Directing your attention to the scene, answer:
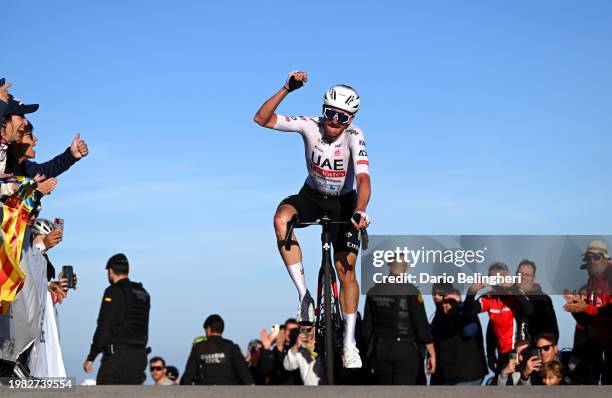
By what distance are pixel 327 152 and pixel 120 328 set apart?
12.8ft

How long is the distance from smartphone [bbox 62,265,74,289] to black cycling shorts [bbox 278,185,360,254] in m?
2.24

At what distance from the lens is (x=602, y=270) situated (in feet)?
38.9

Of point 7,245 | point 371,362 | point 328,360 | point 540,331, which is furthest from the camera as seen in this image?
point 371,362

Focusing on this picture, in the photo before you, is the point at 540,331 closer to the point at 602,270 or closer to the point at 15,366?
the point at 602,270

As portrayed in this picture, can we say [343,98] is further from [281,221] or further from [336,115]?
[281,221]

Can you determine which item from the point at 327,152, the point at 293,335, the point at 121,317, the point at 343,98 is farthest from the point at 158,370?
the point at 343,98

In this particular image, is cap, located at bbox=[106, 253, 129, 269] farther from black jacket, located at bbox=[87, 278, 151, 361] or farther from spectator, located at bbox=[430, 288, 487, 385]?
spectator, located at bbox=[430, 288, 487, 385]

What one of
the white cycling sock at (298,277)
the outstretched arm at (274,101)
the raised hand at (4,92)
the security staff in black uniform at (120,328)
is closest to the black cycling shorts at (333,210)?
the white cycling sock at (298,277)

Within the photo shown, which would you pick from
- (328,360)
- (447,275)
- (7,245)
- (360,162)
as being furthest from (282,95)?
(447,275)

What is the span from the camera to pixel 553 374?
11195 mm

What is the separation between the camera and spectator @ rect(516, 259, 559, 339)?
12.6 meters

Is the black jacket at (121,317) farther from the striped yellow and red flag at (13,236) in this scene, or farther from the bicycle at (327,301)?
the striped yellow and red flag at (13,236)

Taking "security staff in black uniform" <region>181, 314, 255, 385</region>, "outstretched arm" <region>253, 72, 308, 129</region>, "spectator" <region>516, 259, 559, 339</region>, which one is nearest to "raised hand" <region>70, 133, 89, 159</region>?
"outstretched arm" <region>253, 72, 308, 129</region>

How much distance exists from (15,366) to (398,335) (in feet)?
17.8
